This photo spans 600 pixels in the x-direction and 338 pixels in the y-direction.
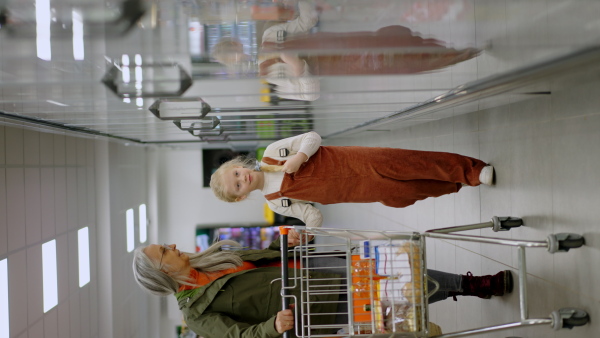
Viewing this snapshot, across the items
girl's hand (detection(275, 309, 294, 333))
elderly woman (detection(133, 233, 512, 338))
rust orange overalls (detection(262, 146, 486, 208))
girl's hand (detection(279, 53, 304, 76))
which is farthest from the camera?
elderly woman (detection(133, 233, 512, 338))

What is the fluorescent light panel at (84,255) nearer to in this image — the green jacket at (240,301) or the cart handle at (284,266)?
the green jacket at (240,301)

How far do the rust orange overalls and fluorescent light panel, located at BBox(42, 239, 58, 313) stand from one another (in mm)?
2582

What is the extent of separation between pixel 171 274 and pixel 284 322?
780mm

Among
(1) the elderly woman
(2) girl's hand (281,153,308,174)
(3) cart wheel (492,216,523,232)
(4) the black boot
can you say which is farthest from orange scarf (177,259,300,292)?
(3) cart wheel (492,216,523,232)

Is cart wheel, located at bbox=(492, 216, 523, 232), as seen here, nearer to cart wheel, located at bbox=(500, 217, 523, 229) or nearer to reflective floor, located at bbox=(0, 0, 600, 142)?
cart wheel, located at bbox=(500, 217, 523, 229)

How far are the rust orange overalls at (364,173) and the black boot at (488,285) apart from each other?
20.5 inches

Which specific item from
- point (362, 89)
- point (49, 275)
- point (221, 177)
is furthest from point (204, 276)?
point (49, 275)

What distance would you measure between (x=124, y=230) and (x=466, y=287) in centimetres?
545

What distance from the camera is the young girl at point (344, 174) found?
2969 millimetres

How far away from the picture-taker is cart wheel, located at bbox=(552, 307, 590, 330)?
2.11m

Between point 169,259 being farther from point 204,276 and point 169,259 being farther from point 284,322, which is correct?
point 284,322

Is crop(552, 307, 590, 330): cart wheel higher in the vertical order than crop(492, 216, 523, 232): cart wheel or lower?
lower

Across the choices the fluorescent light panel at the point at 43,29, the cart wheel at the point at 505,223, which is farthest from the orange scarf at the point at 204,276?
the fluorescent light panel at the point at 43,29

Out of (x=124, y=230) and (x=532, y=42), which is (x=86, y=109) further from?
(x=124, y=230)
